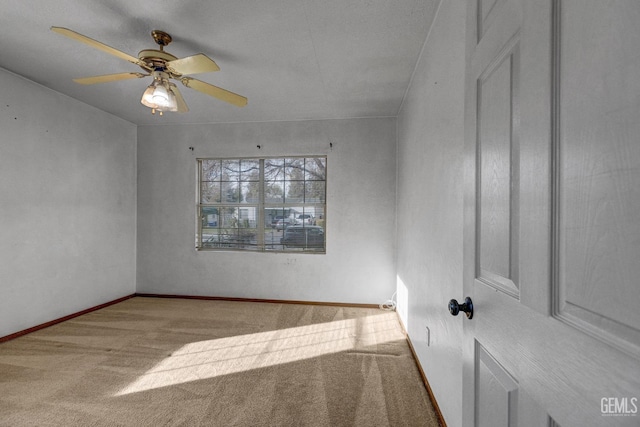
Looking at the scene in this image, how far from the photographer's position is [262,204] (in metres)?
4.41

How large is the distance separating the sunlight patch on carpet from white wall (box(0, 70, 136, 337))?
1.87 meters

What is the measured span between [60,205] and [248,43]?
2994 millimetres

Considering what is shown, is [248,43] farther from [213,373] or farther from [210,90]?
[213,373]

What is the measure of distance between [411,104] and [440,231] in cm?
167

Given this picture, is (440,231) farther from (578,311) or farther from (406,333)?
(406,333)

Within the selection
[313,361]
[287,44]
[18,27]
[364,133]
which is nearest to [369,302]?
Answer: [313,361]

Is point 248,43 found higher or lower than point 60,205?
higher

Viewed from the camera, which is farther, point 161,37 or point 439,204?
point 161,37

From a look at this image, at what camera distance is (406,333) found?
10.1ft

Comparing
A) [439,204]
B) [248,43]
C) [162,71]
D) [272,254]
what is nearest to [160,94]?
[162,71]

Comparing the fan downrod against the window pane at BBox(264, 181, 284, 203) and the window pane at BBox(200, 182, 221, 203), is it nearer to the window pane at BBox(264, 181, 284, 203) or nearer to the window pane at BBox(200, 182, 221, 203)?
the window pane at BBox(264, 181, 284, 203)

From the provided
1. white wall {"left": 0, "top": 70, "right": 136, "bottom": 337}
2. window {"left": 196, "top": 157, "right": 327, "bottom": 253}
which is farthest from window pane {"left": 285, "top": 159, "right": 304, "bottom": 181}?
white wall {"left": 0, "top": 70, "right": 136, "bottom": 337}

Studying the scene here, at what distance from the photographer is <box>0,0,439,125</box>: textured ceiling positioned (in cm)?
195

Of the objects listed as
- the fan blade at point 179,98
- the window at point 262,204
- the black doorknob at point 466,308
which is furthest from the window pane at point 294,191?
the black doorknob at point 466,308
